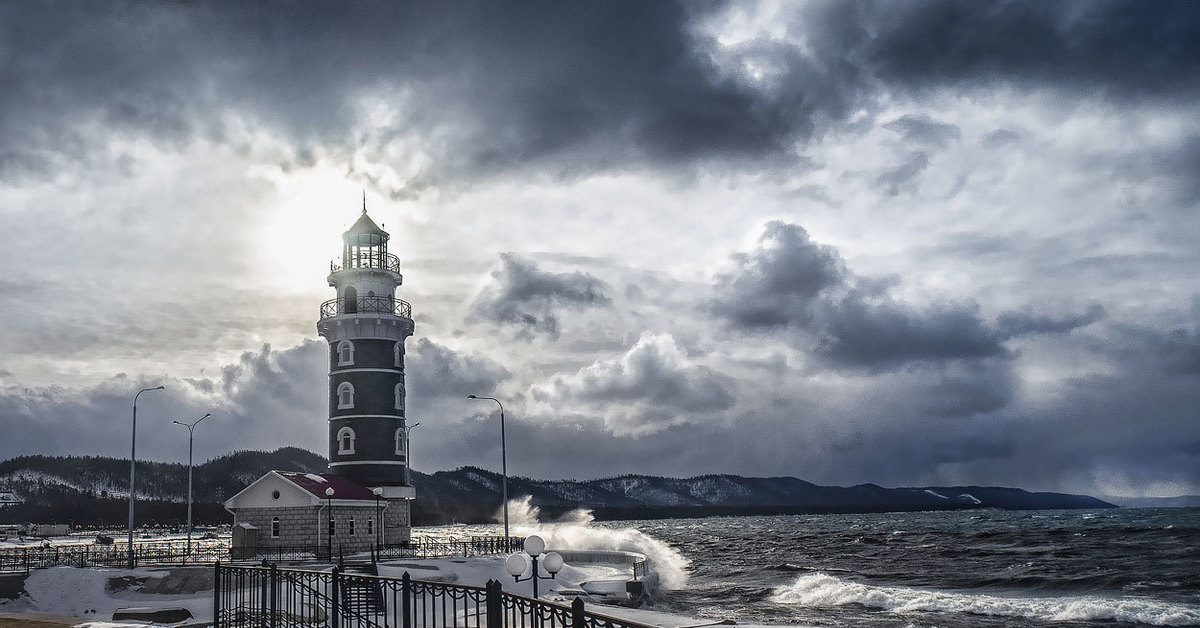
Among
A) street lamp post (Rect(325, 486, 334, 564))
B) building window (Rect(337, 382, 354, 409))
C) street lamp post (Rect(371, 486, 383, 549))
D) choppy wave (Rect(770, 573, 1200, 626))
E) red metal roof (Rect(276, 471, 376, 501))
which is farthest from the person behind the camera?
building window (Rect(337, 382, 354, 409))

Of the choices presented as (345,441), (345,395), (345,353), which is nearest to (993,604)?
(345,441)

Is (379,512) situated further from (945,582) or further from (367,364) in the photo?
(945,582)

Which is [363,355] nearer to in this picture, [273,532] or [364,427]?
[364,427]

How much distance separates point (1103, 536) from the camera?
95.4 meters

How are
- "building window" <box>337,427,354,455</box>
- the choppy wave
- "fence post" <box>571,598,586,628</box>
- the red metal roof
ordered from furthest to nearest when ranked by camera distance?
"building window" <box>337,427,354,455</box> → the red metal roof → the choppy wave → "fence post" <box>571,598,586,628</box>

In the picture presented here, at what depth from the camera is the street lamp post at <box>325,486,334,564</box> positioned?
4769cm

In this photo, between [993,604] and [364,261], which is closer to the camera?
[993,604]

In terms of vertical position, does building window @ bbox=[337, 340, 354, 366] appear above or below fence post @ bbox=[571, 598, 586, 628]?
above

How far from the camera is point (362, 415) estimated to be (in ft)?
184

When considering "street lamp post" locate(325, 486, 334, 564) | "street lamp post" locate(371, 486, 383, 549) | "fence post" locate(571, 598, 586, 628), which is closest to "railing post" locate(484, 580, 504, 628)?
"fence post" locate(571, 598, 586, 628)

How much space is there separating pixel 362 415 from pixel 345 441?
1898 millimetres

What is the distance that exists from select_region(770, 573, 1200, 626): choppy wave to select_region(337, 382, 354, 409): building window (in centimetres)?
2671

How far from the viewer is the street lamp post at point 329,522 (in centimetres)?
4769

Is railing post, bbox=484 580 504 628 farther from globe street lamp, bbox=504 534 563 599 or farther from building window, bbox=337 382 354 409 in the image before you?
building window, bbox=337 382 354 409
